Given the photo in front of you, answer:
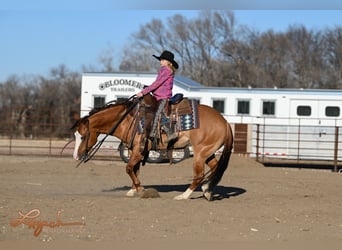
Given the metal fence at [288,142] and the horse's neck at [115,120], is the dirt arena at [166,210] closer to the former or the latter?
the horse's neck at [115,120]

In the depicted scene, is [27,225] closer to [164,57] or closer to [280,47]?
[164,57]

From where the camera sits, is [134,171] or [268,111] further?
[268,111]

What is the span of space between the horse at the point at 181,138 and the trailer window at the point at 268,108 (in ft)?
31.8

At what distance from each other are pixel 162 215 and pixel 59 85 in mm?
46304

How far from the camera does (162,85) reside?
9.22 m

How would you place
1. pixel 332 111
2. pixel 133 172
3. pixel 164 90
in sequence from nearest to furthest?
1. pixel 164 90
2. pixel 133 172
3. pixel 332 111

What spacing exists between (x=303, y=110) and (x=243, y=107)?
1.90m

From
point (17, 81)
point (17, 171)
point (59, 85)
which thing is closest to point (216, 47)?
point (59, 85)

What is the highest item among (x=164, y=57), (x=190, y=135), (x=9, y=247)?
(x=164, y=57)

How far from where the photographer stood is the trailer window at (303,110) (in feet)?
61.0

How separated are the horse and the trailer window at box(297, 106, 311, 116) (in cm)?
967

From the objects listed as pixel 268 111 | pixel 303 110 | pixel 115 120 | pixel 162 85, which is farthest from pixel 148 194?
pixel 303 110

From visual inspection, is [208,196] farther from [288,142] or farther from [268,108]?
[268,108]

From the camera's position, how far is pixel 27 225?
639 centimetres
